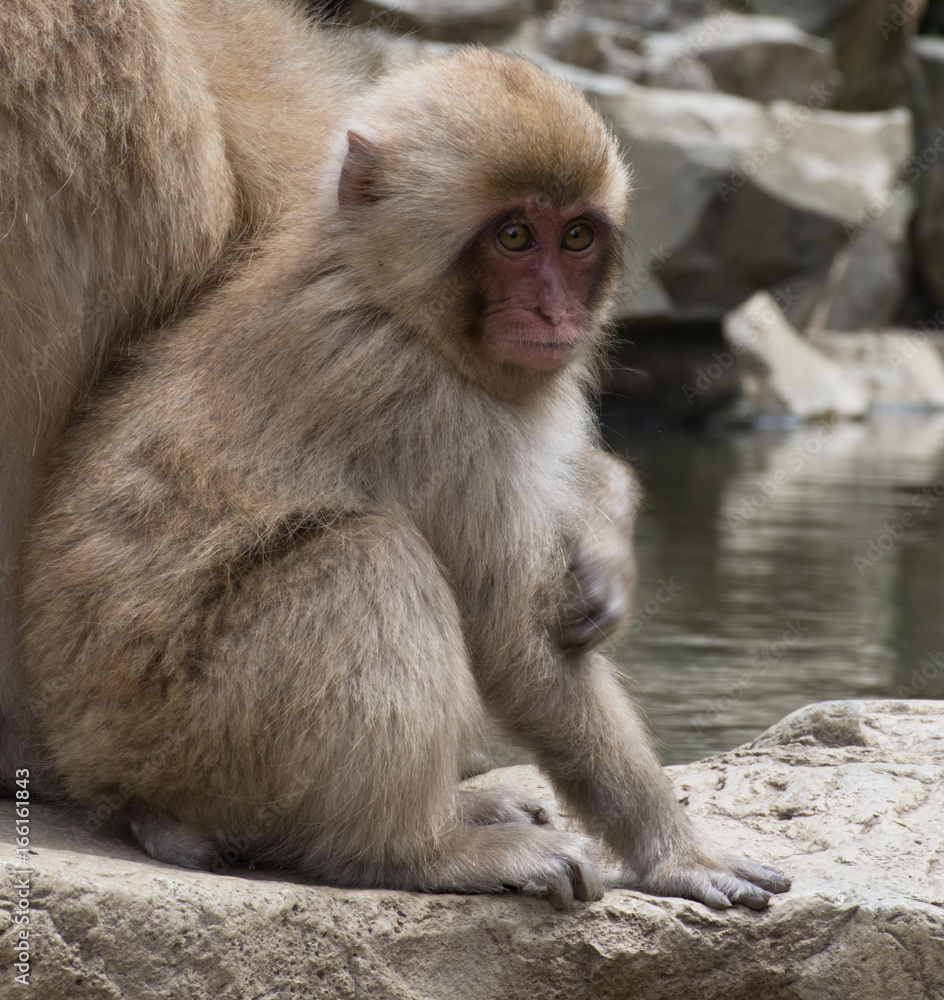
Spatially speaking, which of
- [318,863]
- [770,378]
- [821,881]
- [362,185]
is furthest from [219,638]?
[770,378]

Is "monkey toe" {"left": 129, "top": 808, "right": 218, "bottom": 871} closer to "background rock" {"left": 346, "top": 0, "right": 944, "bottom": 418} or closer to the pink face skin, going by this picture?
the pink face skin

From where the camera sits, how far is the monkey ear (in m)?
3.31

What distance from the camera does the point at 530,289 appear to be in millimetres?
3240

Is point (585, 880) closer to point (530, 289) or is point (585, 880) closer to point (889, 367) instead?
point (530, 289)

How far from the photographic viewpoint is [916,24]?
Result: 1055 inches

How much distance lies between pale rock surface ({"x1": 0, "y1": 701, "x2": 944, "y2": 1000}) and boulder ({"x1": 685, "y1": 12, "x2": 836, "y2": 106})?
19.6m

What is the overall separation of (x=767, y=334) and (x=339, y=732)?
57.2ft

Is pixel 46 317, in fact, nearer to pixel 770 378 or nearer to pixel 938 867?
pixel 938 867

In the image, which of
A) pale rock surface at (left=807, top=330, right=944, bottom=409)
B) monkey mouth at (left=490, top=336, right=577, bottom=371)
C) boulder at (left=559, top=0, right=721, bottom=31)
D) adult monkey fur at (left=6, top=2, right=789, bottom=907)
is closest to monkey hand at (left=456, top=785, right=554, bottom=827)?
adult monkey fur at (left=6, top=2, right=789, bottom=907)

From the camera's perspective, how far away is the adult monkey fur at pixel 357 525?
3.00 meters

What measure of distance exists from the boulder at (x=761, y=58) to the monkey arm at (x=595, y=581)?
19251 mm

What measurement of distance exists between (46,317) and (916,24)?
1060 inches

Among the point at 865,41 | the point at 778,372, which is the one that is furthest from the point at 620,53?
the point at 865,41

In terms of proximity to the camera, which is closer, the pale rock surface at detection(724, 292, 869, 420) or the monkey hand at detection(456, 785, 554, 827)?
the monkey hand at detection(456, 785, 554, 827)
